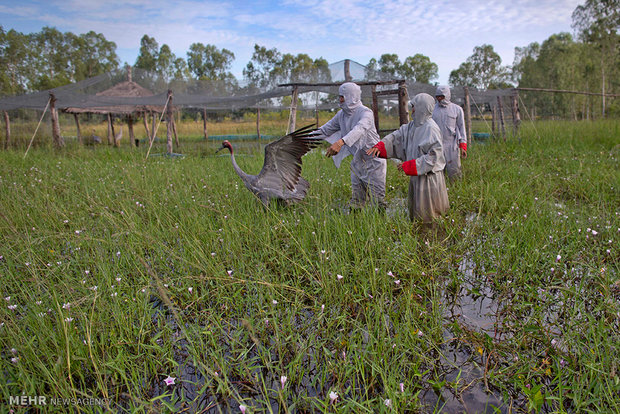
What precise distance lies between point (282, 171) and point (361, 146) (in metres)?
1.08

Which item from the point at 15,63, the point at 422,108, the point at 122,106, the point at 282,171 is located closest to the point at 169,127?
the point at 122,106

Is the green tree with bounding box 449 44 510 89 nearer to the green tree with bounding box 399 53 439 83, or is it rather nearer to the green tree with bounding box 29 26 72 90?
the green tree with bounding box 399 53 439 83

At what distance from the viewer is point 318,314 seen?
2391 millimetres

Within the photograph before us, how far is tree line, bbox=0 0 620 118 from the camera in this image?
2231cm

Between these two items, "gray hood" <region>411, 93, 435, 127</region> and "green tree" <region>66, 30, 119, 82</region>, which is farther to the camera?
"green tree" <region>66, 30, 119, 82</region>

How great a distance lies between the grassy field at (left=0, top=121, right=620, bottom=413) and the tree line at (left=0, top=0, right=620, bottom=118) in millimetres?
6976

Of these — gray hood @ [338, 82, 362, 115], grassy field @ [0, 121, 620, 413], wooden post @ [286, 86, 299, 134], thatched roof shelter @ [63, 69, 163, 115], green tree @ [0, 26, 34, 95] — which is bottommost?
grassy field @ [0, 121, 620, 413]

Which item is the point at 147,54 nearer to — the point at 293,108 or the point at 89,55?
the point at 89,55

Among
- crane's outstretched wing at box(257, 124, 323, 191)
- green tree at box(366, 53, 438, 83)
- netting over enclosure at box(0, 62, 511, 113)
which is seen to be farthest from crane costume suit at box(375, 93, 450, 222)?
green tree at box(366, 53, 438, 83)

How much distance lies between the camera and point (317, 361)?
208cm

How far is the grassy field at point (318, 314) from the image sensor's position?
1.84 m

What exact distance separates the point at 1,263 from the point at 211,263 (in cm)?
186

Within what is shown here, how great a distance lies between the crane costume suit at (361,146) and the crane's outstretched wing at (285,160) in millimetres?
554

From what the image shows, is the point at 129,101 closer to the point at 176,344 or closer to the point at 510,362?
the point at 176,344
